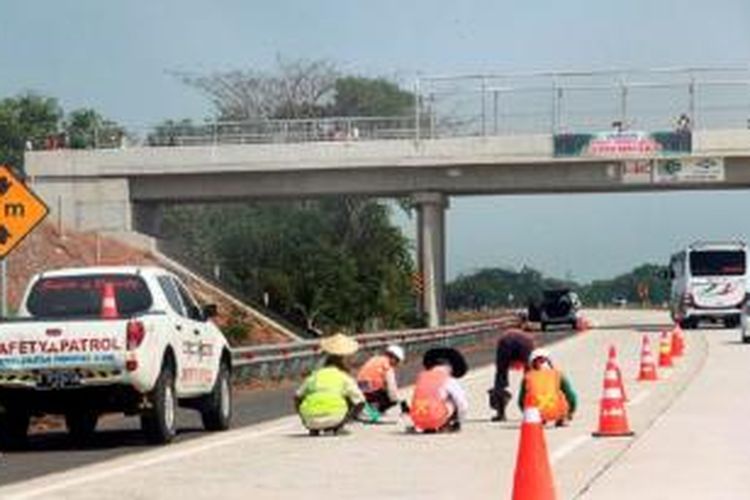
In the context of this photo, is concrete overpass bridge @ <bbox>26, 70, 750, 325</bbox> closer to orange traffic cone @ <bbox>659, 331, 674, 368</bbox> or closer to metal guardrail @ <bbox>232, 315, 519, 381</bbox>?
metal guardrail @ <bbox>232, 315, 519, 381</bbox>

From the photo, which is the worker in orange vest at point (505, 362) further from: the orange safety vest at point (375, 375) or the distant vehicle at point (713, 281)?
the distant vehicle at point (713, 281)

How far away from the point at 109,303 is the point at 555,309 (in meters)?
62.3

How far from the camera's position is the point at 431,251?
71.1m

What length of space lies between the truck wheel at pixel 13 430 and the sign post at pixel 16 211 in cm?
211

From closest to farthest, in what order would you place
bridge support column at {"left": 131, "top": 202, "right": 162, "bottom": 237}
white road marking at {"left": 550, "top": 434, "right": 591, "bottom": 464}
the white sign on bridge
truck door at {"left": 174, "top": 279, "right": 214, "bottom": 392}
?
white road marking at {"left": 550, "top": 434, "right": 591, "bottom": 464} → truck door at {"left": 174, "top": 279, "right": 214, "bottom": 392} → the white sign on bridge → bridge support column at {"left": 131, "top": 202, "right": 162, "bottom": 237}

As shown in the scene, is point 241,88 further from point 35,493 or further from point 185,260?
point 35,493

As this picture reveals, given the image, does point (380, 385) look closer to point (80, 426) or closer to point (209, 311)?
point (209, 311)

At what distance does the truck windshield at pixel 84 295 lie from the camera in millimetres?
20969

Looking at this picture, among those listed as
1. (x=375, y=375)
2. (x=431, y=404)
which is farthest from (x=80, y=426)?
(x=431, y=404)

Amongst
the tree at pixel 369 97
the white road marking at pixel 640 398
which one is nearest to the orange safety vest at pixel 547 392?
the white road marking at pixel 640 398

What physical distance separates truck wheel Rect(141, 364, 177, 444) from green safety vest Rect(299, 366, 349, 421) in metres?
1.57

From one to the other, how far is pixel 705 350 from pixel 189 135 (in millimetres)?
29705

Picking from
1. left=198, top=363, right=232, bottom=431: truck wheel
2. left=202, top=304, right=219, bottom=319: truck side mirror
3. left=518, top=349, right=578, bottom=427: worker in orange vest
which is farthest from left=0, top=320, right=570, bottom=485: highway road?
left=518, top=349, right=578, bottom=427: worker in orange vest

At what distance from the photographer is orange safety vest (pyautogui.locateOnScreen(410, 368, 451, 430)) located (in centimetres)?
2061
